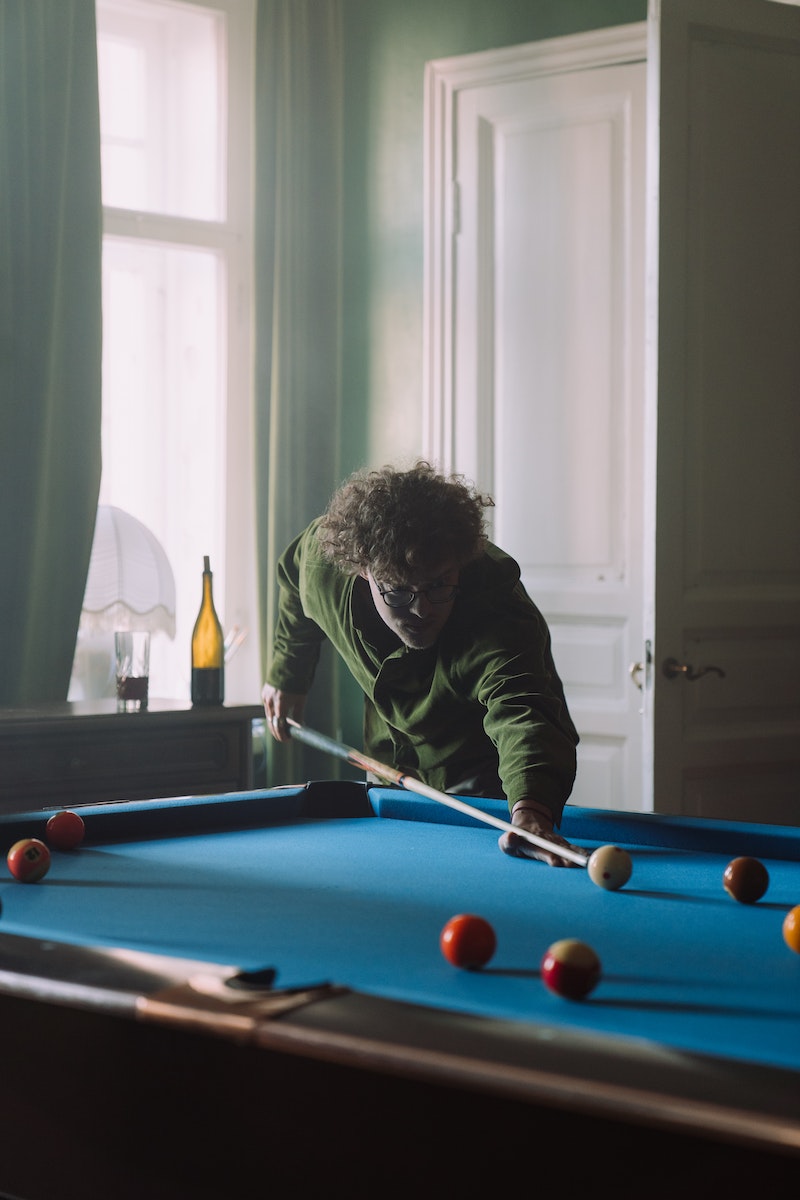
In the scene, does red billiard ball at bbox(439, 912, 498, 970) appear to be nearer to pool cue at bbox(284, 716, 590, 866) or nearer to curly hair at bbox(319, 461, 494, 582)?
pool cue at bbox(284, 716, 590, 866)

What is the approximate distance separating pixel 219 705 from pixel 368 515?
1.12 metres

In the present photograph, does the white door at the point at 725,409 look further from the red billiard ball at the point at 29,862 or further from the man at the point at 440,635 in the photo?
the red billiard ball at the point at 29,862

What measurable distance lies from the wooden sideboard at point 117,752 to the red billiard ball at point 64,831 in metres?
1.11

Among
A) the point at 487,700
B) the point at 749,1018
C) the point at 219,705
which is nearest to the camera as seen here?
the point at 749,1018

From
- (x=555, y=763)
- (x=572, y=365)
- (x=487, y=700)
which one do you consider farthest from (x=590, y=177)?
(x=555, y=763)

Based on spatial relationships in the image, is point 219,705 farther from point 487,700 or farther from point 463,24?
point 463,24

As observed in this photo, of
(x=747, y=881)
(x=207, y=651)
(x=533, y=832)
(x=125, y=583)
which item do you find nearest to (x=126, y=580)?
(x=125, y=583)

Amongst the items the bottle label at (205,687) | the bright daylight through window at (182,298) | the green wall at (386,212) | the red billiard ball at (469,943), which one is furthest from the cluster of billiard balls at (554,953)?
the green wall at (386,212)

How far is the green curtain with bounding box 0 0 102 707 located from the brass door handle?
1.62 m

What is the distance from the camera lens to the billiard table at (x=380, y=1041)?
88 centimetres

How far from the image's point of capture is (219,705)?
3357 mm

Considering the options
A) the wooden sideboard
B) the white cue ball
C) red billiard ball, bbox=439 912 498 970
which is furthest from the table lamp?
red billiard ball, bbox=439 912 498 970

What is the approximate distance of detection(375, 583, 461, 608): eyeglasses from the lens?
235 cm

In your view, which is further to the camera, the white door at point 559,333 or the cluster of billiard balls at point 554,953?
the white door at point 559,333
